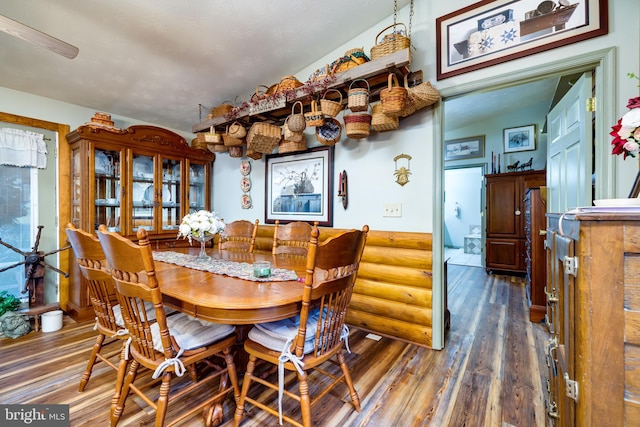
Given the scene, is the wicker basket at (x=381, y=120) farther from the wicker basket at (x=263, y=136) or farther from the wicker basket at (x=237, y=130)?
the wicker basket at (x=237, y=130)

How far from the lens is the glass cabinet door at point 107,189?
3.02 metres

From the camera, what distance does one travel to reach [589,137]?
1.76 m

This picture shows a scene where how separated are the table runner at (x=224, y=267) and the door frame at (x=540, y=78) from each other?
4.34 ft

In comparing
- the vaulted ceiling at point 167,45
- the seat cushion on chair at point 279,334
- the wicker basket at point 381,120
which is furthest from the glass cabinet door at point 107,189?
the wicker basket at point 381,120

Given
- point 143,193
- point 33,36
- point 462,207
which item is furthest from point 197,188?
point 462,207

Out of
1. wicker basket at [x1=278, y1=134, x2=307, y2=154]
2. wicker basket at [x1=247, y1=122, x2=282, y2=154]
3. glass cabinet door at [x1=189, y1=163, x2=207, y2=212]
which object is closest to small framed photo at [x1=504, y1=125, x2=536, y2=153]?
wicker basket at [x1=278, y1=134, x2=307, y2=154]

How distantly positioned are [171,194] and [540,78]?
3968 mm

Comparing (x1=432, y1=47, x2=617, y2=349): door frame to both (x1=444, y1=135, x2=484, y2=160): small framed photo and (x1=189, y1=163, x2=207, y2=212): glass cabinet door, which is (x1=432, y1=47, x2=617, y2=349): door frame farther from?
(x1=444, y1=135, x2=484, y2=160): small framed photo

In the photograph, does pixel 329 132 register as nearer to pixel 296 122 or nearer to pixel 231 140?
pixel 296 122

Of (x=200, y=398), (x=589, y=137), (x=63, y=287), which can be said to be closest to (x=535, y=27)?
(x=589, y=137)

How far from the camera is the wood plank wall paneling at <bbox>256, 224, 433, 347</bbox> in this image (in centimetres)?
233

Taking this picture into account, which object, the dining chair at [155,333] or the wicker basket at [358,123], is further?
the wicker basket at [358,123]

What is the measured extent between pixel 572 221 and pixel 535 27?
189 centimetres

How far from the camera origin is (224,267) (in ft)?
6.16
